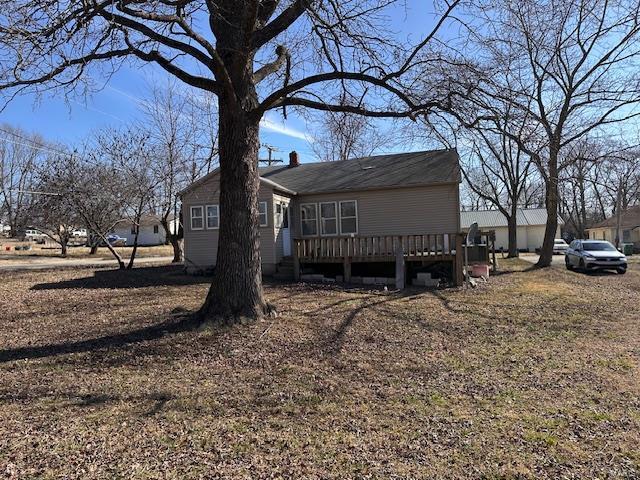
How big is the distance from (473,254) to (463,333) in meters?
9.51

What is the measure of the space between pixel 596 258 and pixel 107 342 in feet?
69.1

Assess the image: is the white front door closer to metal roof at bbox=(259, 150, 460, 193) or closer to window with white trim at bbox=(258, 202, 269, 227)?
window with white trim at bbox=(258, 202, 269, 227)

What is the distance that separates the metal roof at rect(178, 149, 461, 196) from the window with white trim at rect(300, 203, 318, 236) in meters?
0.69

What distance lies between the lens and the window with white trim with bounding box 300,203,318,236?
18766 millimetres

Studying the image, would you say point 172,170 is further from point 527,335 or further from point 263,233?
point 527,335

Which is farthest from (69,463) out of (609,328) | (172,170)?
(172,170)

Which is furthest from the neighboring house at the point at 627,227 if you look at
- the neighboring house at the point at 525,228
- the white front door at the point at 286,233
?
the white front door at the point at 286,233

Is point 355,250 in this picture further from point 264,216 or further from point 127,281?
point 127,281

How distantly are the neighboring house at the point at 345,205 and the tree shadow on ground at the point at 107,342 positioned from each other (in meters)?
8.94

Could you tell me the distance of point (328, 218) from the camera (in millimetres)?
18516

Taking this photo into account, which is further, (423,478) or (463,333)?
(463,333)

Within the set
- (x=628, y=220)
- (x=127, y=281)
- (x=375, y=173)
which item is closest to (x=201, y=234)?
(x=127, y=281)

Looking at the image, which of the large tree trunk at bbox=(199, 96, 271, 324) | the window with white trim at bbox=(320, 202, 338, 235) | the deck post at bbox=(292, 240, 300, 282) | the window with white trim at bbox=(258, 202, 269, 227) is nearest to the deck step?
the deck post at bbox=(292, 240, 300, 282)

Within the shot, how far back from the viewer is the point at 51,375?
19.2 feet
